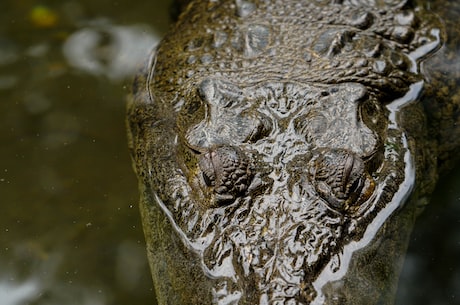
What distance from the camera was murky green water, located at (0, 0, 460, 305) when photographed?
3.72 metres

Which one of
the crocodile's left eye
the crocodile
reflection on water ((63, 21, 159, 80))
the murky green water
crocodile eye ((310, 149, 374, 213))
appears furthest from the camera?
reflection on water ((63, 21, 159, 80))

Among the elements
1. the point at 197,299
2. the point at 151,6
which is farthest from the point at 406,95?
the point at 151,6

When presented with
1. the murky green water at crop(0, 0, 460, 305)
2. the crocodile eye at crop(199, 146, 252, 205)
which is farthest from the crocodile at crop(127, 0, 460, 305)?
the murky green water at crop(0, 0, 460, 305)

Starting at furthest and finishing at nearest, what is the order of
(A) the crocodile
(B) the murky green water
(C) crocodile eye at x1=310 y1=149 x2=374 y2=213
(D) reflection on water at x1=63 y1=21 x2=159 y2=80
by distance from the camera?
(D) reflection on water at x1=63 y1=21 x2=159 y2=80, (B) the murky green water, (C) crocodile eye at x1=310 y1=149 x2=374 y2=213, (A) the crocodile

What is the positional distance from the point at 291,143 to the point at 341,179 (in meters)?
0.37

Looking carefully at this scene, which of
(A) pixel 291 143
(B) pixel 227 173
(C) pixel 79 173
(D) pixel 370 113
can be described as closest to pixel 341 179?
(A) pixel 291 143

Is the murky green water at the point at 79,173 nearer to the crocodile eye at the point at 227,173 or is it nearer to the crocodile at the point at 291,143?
the crocodile at the point at 291,143

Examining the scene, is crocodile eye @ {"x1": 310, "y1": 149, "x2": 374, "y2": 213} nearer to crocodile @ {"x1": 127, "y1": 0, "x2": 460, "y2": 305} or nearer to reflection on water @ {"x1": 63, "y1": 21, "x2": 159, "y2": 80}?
crocodile @ {"x1": 127, "y1": 0, "x2": 460, "y2": 305}

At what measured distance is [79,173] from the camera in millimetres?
4348

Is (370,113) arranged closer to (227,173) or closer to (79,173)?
(227,173)

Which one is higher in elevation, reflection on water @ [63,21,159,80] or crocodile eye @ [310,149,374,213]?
reflection on water @ [63,21,159,80]

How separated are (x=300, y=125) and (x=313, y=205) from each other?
551mm

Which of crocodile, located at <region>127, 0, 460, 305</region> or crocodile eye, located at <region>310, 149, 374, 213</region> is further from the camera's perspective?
crocodile eye, located at <region>310, 149, 374, 213</region>

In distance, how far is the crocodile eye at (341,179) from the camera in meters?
3.13
